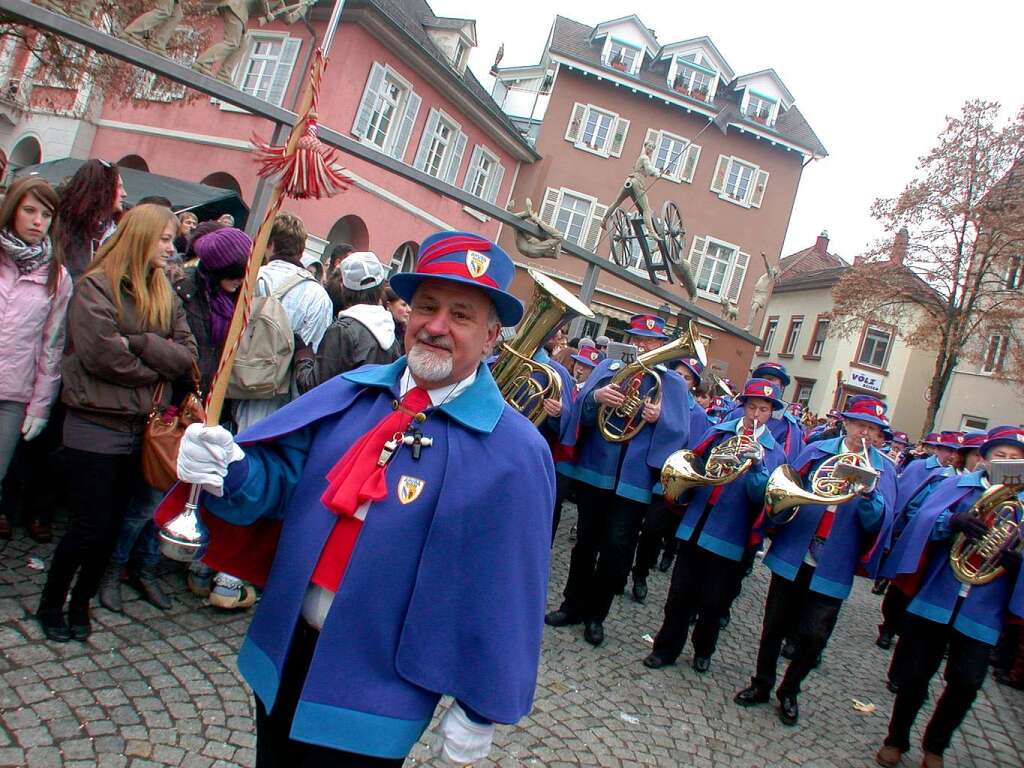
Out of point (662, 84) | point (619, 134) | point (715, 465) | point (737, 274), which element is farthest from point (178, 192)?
point (662, 84)

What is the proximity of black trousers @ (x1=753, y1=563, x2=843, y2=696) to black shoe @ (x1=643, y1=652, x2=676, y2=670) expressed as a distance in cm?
60

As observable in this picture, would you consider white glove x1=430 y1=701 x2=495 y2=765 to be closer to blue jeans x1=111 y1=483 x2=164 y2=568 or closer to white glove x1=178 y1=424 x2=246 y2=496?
white glove x1=178 y1=424 x2=246 y2=496

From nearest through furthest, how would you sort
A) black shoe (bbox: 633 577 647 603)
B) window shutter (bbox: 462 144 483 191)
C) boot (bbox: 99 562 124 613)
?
boot (bbox: 99 562 124 613), black shoe (bbox: 633 577 647 603), window shutter (bbox: 462 144 483 191)

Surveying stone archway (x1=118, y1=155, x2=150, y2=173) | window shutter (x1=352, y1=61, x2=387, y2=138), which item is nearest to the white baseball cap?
window shutter (x1=352, y1=61, x2=387, y2=138)

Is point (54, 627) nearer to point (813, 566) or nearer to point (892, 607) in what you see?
point (813, 566)

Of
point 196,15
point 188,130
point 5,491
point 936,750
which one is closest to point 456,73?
point 188,130

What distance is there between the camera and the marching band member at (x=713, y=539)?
5.15m

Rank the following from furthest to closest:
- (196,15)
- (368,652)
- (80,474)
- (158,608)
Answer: (196,15) < (158,608) < (80,474) < (368,652)

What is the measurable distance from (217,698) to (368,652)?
1.95 metres

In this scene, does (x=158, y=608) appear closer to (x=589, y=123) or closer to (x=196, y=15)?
(x=196, y=15)

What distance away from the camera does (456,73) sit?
20.4 metres

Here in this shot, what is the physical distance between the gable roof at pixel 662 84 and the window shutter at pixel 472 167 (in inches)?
224

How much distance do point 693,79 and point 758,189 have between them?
4.92m

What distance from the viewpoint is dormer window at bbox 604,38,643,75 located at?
27.5 meters
